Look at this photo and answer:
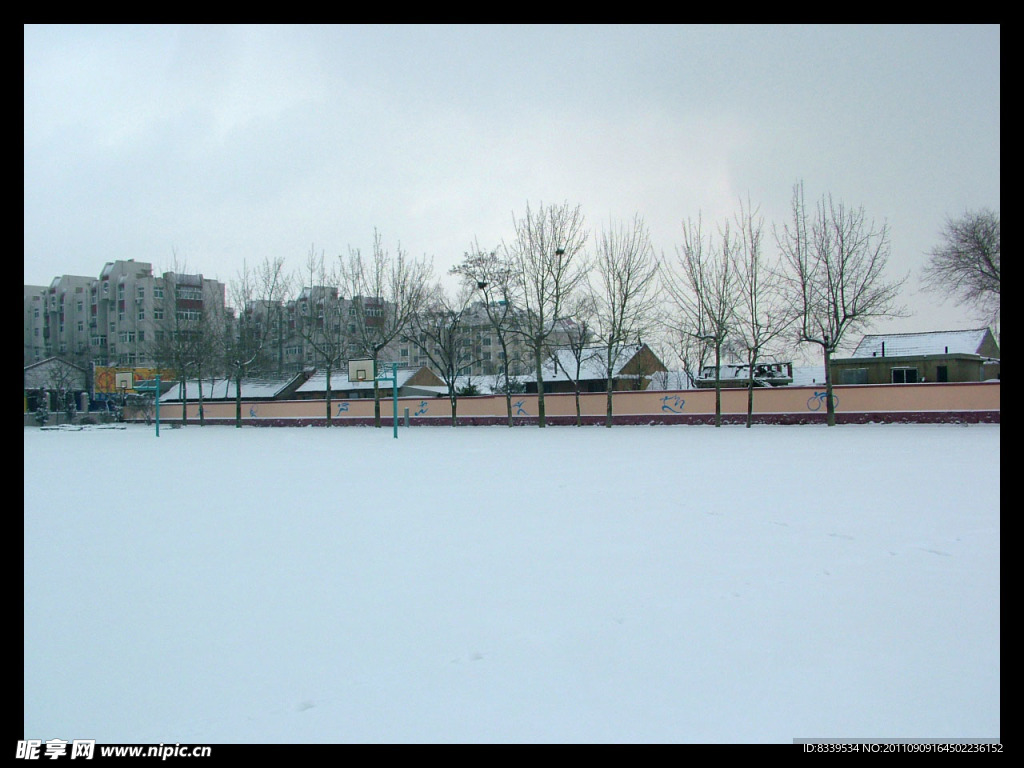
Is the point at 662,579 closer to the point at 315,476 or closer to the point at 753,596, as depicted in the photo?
the point at 753,596

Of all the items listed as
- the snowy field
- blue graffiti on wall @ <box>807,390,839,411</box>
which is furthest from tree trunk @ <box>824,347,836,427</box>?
the snowy field

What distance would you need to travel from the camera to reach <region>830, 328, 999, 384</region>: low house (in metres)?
42.1

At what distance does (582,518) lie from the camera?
7645mm

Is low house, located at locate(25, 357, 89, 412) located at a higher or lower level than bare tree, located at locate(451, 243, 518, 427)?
lower

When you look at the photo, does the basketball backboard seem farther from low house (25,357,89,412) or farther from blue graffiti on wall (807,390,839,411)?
low house (25,357,89,412)

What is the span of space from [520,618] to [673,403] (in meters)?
30.6

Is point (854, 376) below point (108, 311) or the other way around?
below

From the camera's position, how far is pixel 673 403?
33719 millimetres

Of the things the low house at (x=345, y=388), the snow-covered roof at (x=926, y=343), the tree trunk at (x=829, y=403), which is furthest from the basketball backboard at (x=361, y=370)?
the snow-covered roof at (x=926, y=343)

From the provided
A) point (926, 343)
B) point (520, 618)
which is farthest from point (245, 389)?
point (520, 618)

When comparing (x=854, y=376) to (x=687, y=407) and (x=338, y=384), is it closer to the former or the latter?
(x=687, y=407)
